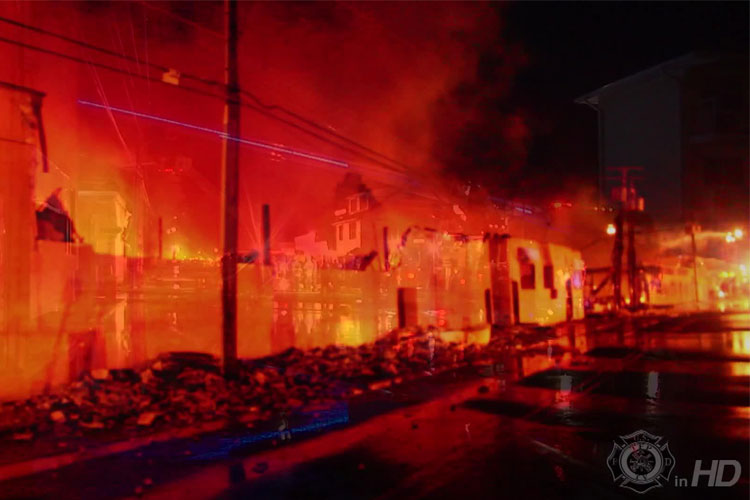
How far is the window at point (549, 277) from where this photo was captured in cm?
1903

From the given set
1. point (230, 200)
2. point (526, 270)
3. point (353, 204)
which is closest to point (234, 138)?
point (230, 200)

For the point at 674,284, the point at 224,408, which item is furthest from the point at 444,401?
the point at 674,284

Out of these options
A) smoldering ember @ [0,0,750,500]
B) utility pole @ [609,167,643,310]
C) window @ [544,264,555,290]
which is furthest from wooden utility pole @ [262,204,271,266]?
utility pole @ [609,167,643,310]

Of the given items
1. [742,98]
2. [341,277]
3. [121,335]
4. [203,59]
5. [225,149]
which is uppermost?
[742,98]

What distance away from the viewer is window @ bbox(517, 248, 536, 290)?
17375 mm

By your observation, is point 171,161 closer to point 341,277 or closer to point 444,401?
point 341,277

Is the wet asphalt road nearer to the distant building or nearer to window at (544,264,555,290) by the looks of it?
window at (544,264,555,290)

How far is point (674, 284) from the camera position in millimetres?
36938

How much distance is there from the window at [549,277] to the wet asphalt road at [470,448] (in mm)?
9726

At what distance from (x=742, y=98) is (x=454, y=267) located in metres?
31.0

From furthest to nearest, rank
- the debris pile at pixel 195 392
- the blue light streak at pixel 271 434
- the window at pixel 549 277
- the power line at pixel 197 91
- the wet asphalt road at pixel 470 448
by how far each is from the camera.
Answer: the window at pixel 549 277 → the power line at pixel 197 91 → the debris pile at pixel 195 392 → the blue light streak at pixel 271 434 → the wet asphalt road at pixel 470 448

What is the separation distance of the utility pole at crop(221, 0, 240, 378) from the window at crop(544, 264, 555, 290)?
13471 millimetres

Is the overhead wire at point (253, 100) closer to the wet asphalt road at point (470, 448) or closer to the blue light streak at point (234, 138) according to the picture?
the blue light streak at point (234, 138)

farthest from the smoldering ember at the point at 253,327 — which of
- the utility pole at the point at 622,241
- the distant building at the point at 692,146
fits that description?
the distant building at the point at 692,146
